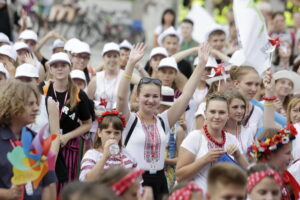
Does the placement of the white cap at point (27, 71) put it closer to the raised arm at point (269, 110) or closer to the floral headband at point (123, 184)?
the raised arm at point (269, 110)

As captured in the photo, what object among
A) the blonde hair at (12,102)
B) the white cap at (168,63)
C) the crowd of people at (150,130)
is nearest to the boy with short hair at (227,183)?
the crowd of people at (150,130)

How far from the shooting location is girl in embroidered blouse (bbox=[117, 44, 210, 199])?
28.9 ft

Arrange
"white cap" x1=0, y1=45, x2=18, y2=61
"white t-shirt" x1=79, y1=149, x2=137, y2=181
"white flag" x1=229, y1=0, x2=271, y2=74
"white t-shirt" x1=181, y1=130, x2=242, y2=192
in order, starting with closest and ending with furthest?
"white t-shirt" x1=181, y1=130, x2=242, y2=192 < "white t-shirt" x1=79, y1=149, x2=137, y2=181 < "white flag" x1=229, y1=0, x2=271, y2=74 < "white cap" x1=0, y1=45, x2=18, y2=61

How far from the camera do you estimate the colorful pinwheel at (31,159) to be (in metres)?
6.61

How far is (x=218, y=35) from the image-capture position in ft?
46.2

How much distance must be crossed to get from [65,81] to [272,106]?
7.75 feet

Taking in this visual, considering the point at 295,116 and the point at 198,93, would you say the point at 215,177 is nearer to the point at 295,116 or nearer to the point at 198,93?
the point at 295,116

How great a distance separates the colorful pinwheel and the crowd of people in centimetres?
4

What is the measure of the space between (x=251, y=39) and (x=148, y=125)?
2.89 metres

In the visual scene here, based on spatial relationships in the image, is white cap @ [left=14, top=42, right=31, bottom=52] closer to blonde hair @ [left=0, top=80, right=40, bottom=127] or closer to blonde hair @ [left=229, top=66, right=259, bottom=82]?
blonde hair @ [left=229, top=66, right=259, bottom=82]

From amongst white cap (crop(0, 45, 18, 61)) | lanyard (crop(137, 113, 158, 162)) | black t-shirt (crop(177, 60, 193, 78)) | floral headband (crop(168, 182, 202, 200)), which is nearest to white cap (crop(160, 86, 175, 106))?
lanyard (crop(137, 113, 158, 162))

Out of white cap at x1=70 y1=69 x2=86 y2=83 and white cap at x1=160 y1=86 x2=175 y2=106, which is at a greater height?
white cap at x1=70 y1=69 x2=86 y2=83

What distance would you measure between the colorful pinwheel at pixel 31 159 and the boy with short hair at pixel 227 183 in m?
1.23

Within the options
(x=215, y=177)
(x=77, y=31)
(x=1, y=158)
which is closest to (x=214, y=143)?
(x=215, y=177)
